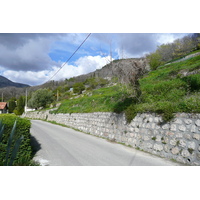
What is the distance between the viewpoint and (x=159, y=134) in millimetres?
6973

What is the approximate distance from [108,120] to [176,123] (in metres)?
5.68

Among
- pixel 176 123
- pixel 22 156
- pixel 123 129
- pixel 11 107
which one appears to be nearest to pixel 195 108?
pixel 176 123

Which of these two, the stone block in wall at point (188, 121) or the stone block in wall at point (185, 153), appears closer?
the stone block in wall at point (185, 153)

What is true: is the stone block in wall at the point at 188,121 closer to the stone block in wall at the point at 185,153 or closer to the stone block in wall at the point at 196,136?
the stone block in wall at the point at 196,136

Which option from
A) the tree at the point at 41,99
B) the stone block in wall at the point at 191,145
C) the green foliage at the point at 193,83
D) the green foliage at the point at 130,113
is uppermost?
the tree at the point at 41,99

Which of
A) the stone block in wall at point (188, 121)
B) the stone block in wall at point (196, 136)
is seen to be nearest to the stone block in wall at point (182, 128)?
the stone block in wall at point (188, 121)

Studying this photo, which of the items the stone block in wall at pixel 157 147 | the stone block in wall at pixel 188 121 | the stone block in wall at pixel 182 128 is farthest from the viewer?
the stone block in wall at pixel 157 147

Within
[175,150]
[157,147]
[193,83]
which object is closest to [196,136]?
[175,150]

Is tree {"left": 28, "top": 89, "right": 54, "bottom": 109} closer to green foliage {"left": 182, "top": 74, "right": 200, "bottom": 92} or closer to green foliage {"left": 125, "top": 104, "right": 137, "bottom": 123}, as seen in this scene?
green foliage {"left": 125, "top": 104, "right": 137, "bottom": 123}

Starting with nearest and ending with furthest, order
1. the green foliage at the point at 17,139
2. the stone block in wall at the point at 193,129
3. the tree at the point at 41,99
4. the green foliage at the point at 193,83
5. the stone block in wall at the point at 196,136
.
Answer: the green foliage at the point at 17,139 < the stone block in wall at the point at 196,136 < the stone block in wall at the point at 193,129 < the green foliage at the point at 193,83 < the tree at the point at 41,99

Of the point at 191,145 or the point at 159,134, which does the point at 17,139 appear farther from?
the point at 191,145

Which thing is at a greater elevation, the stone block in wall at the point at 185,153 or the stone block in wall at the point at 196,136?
the stone block in wall at the point at 196,136

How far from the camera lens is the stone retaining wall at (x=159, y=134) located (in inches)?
221

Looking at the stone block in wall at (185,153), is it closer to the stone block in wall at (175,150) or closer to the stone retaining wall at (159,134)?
the stone retaining wall at (159,134)
